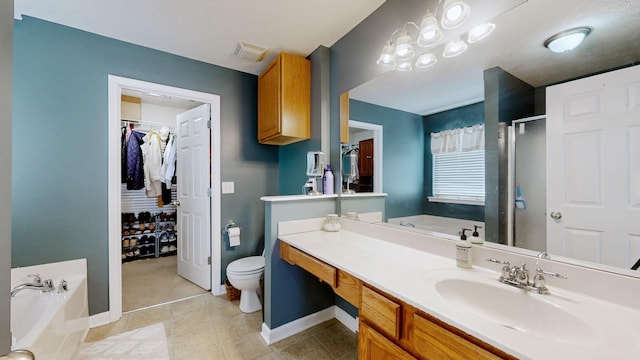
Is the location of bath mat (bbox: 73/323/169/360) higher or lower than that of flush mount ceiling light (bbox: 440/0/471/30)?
lower

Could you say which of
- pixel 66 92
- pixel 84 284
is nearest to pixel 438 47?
pixel 66 92

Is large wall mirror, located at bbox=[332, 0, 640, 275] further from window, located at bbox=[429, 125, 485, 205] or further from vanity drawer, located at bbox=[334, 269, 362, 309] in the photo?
vanity drawer, located at bbox=[334, 269, 362, 309]

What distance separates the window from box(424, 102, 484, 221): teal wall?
0.08ft

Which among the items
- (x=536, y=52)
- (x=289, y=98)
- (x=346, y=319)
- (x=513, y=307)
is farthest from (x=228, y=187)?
(x=536, y=52)

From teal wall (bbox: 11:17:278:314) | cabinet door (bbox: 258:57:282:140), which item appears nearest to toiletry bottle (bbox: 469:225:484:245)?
cabinet door (bbox: 258:57:282:140)

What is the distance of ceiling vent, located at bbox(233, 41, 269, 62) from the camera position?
83.5 inches

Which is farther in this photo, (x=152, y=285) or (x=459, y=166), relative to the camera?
(x=152, y=285)

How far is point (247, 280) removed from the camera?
2.11 meters

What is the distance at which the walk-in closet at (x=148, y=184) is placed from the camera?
3.33 meters

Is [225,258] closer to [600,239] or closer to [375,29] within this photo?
[375,29]

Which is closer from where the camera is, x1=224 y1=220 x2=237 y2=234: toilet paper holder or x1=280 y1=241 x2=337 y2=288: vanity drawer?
x1=280 y1=241 x2=337 y2=288: vanity drawer

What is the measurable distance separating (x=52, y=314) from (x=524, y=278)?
2.38 m

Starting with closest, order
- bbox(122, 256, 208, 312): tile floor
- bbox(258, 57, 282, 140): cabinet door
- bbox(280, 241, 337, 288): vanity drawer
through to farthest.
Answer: bbox(280, 241, 337, 288): vanity drawer < bbox(258, 57, 282, 140): cabinet door < bbox(122, 256, 208, 312): tile floor

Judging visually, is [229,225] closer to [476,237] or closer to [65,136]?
[65,136]
